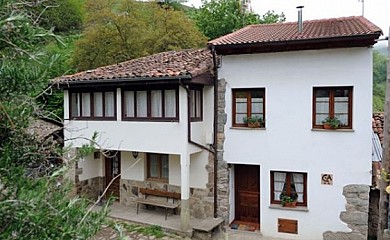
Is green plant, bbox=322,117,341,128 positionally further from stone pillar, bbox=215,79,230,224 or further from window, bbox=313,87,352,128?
stone pillar, bbox=215,79,230,224

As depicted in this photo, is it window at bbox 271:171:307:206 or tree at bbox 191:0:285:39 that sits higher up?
tree at bbox 191:0:285:39

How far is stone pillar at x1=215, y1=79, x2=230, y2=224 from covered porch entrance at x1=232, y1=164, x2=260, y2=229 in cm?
48

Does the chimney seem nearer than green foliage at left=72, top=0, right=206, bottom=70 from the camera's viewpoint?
Yes

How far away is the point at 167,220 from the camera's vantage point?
35.7 ft

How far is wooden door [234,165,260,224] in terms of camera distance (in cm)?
1080

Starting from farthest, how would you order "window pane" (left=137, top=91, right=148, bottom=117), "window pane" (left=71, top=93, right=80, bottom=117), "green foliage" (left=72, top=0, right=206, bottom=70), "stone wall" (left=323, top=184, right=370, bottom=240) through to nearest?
1. "green foliage" (left=72, top=0, right=206, bottom=70)
2. "window pane" (left=71, top=93, right=80, bottom=117)
3. "window pane" (left=137, top=91, right=148, bottom=117)
4. "stone wall" (left=323, top=184, right=370, bottom=240)

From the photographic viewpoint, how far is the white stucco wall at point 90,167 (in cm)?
1270

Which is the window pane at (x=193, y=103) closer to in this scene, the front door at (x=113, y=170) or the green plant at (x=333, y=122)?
the green plant at (x=333, y=122)

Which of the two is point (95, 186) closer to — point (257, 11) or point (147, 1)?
point (147, 1)

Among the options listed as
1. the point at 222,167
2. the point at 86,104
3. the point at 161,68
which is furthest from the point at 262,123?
the point at 86,104

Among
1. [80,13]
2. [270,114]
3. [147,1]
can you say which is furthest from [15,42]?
[80,13]

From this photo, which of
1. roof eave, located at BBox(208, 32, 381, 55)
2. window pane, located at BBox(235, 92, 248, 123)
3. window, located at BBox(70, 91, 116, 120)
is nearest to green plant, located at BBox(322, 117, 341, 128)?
roof eave, located at BBox(208, 32, 381, 55)

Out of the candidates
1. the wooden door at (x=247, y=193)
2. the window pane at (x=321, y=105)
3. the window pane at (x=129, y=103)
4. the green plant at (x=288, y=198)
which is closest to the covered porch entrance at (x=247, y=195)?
the wooden door at (x=247, y=193)

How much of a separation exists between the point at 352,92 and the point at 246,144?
10.4 feet
